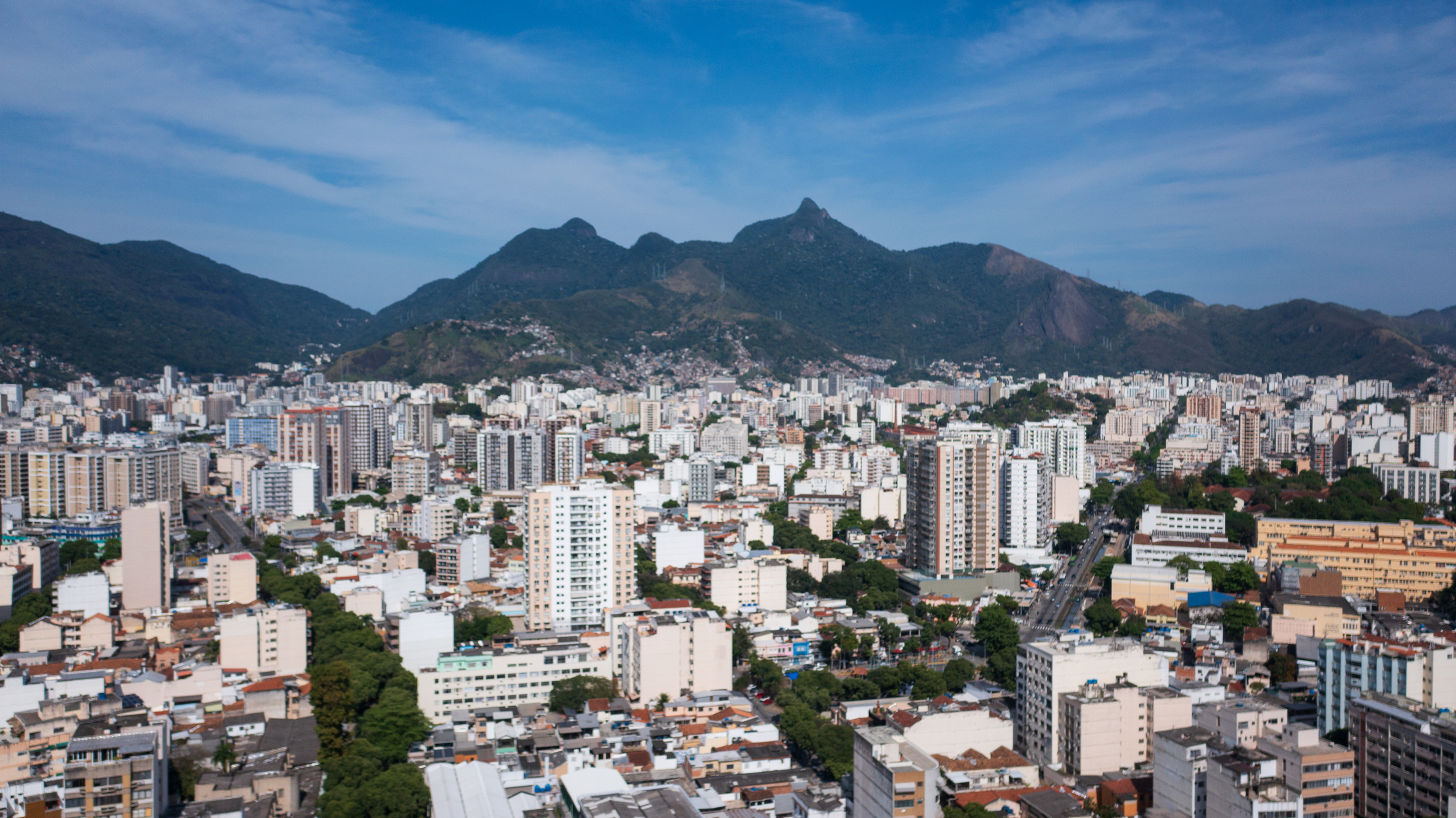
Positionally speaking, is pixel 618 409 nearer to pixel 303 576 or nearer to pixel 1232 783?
pixel 303 576

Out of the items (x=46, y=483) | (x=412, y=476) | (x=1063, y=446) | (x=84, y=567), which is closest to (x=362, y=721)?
(x=84, y=567)

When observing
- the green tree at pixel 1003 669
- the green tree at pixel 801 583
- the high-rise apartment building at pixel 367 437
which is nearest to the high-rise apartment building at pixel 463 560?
the green tree at pixel 801 583

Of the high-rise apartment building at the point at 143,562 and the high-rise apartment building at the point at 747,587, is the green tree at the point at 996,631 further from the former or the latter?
the high-rise apartment building at the point at 143,562

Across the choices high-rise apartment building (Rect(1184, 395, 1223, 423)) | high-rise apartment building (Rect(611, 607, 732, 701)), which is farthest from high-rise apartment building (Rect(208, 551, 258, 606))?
high-rise apartment building (Rect(1184, 395, 1223, 423))

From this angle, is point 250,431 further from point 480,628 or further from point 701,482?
point 480,628

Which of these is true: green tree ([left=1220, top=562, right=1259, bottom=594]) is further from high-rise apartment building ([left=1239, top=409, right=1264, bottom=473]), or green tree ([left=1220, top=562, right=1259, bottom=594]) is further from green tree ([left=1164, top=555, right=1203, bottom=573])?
high-rise apartment building ([left=1239, top=409, right=1264, bottom=473])
